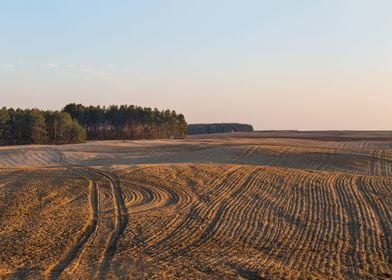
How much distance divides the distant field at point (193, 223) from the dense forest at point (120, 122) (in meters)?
84.7

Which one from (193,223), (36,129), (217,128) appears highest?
(36,129)

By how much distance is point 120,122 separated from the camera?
117375 millimetres

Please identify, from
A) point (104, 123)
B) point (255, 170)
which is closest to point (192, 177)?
point (255, 170)

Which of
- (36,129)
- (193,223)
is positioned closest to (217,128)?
(36,129)

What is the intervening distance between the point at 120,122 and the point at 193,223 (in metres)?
99.8

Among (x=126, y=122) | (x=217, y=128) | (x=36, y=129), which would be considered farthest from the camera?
(x=217, y=128)

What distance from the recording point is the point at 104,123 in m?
118

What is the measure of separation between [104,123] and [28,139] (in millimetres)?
27741

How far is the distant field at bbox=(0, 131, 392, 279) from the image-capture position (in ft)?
44.5

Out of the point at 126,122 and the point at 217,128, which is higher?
the point at 126,122

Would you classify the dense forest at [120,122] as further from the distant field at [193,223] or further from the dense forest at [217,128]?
the distant field at [193,223]

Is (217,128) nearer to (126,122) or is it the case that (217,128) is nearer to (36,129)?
(126,122)

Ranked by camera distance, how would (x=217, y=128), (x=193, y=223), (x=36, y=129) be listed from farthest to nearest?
(x=217, y=128) < (x=36, y=129) < (x=193, y=223)

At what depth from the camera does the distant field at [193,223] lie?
13555mm
